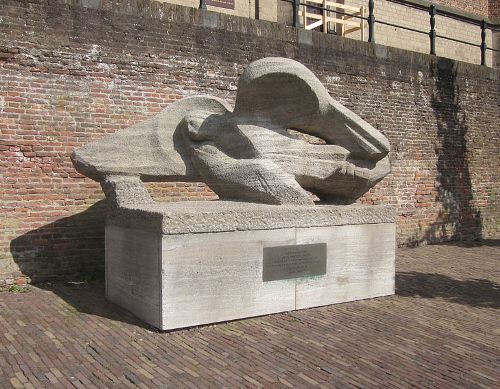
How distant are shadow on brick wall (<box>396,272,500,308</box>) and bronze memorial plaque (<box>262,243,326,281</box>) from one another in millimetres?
1381

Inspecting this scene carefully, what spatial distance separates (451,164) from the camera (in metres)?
11.6

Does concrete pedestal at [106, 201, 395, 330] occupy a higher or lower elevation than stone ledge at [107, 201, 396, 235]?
lower

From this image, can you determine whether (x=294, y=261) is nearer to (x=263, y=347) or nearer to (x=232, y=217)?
(x=232, y=217)

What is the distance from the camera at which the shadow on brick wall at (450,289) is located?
240 inches

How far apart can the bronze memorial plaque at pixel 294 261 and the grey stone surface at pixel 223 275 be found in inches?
2.1

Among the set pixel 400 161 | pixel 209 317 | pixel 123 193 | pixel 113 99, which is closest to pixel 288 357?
pixel 209 317

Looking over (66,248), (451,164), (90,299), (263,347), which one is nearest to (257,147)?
(263,347)

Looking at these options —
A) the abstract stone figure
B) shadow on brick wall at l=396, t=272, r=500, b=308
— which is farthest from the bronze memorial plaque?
shadow on brick wall at l=396, t=272, r=500, b=308

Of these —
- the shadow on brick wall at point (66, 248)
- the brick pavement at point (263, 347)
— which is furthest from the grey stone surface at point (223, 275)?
the shadow on brick wall at point (66, 248)

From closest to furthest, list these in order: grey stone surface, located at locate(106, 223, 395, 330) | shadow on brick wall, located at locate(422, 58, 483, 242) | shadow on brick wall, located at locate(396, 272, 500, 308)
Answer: grey stone surface, located at locate(106, 223, 395, 330) < shadow on brick wall, located at locate(396, 272, 500, 308) < shadow on brick wall, located at locate(422, 58, 483, 242)

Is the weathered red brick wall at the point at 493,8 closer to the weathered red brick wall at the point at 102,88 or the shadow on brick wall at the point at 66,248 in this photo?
the weathered red brick wall at the point at 102,88

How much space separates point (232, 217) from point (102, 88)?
344 cm

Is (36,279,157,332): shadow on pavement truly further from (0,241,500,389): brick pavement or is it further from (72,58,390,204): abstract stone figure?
(72,58,390,204): abstract stone figure

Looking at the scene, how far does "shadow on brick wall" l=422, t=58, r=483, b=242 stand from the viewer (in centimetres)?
1140
